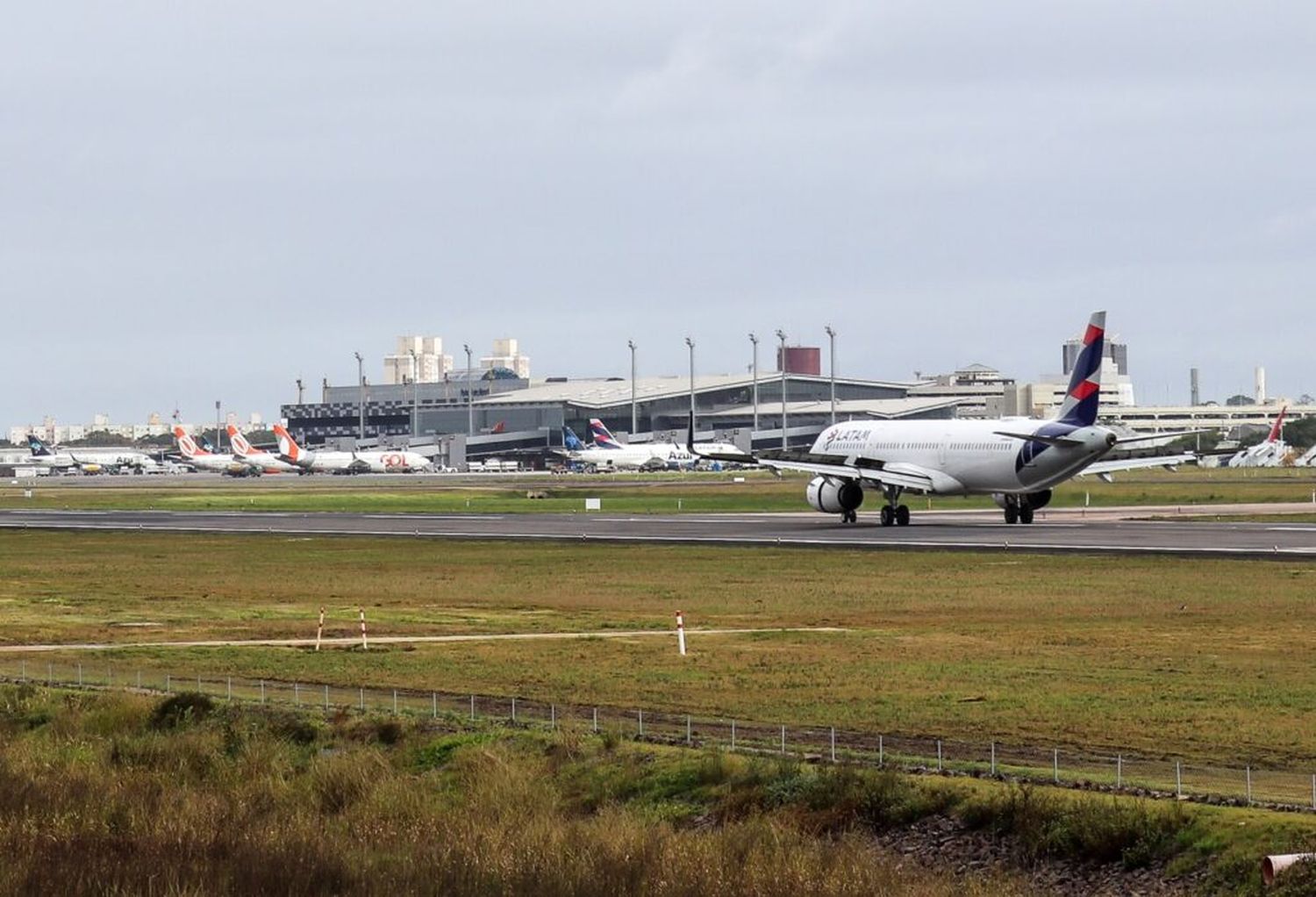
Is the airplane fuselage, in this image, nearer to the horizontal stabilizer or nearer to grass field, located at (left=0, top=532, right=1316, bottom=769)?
the horizontal stabilizer

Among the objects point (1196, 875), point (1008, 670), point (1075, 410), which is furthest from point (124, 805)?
point (1075, 410)

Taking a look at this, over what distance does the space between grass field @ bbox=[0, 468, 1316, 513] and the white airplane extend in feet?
58.4

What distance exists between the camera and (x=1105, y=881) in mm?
23156

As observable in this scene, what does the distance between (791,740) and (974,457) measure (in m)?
62.3

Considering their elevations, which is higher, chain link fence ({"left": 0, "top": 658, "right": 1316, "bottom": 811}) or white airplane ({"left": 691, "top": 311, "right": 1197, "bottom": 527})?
white airplane ({"left": 691, "top": 311, "right": 1197, "bottom": 527})

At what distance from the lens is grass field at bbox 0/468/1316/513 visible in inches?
4815

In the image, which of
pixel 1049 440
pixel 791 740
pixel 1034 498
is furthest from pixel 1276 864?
pixel 1034 498

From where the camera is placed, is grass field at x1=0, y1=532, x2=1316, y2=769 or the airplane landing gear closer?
grass field at x1=0, y1=532, x2=1316, y2=769

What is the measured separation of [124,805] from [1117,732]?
15.0m

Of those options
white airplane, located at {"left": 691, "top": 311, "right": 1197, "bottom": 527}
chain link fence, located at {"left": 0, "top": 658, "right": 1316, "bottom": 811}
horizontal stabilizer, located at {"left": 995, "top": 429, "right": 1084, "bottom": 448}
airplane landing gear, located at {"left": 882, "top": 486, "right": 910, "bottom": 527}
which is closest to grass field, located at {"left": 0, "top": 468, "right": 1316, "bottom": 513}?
white airplane, located at {"left": 691, "top": 311, "right": 1197, "bottom": 527}

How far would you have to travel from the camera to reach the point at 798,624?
49719 millimetres

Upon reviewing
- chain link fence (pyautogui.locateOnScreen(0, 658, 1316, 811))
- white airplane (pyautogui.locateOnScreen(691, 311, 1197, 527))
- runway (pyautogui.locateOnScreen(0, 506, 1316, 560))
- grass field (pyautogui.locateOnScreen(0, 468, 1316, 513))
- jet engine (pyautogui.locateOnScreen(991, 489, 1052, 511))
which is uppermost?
white airplane (pyautogui.locateOnScreen(691, 311, 1197, 527))

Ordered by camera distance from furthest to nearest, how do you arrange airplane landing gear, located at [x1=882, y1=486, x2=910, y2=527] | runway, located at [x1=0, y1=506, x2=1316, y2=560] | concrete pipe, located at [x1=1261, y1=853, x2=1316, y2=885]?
airplane landing gear, located at [x1=882, y1=486, x2=910, y2=527] < runway, located at [x1=0, y1=506, x2=1316, y2=560] < concrete pipe, located at [x1=1261, y1=853, x2=1316, y2=885]

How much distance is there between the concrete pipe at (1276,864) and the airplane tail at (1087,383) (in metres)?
67.1
